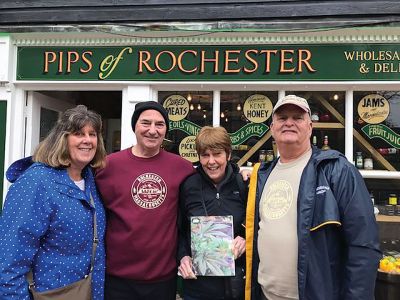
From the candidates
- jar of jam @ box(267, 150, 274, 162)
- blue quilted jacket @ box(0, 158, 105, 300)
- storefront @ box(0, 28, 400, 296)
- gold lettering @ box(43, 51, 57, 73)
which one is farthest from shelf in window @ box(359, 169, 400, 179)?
gold lettering @ box(43, 51, 57, 73)

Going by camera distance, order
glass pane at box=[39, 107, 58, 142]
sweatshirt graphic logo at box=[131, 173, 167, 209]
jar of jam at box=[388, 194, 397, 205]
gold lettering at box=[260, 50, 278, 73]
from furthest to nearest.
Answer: glass pane at box=[39, 107, 58, 142]
jar of jam at box=[388, 194, 397, 205]
gold lettering at box=[260, 50, 278, 73]
sweatshirt graphic logo at box=[131, 173, 167, 209]

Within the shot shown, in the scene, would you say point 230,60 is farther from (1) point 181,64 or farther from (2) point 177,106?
(2) point 177,106

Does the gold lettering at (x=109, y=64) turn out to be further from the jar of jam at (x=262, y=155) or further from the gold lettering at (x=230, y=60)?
the jar of jam at (x=262, y=155)

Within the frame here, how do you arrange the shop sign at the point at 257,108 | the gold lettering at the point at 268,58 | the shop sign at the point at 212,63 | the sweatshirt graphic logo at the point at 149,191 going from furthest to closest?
the shop sign at the point at 257,108 → the gold lettering at the point at 268,58 → the shop sign at the point at 212,63 → the sweatshirt graphic logo at the point at 149,191

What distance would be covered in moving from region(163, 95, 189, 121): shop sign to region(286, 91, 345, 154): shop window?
1296 mm

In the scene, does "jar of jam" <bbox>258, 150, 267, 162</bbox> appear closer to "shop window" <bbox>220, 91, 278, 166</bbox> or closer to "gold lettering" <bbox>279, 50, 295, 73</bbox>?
"shop window" <bbox>220, 91, 278, 166</bbox>

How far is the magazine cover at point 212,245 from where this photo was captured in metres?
2.43

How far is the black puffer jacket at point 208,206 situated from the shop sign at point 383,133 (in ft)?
9.20

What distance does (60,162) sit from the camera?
2205 mm

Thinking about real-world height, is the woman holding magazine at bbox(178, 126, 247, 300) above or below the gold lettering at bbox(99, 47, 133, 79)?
below

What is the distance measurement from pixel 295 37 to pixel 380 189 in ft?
6.84

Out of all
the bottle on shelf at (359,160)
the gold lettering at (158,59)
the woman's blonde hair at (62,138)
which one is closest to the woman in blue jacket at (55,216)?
the woman's blonde hair at (62,138)

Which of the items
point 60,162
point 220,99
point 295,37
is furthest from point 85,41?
point 60,162

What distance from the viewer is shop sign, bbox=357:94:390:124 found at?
4801 millimetres
